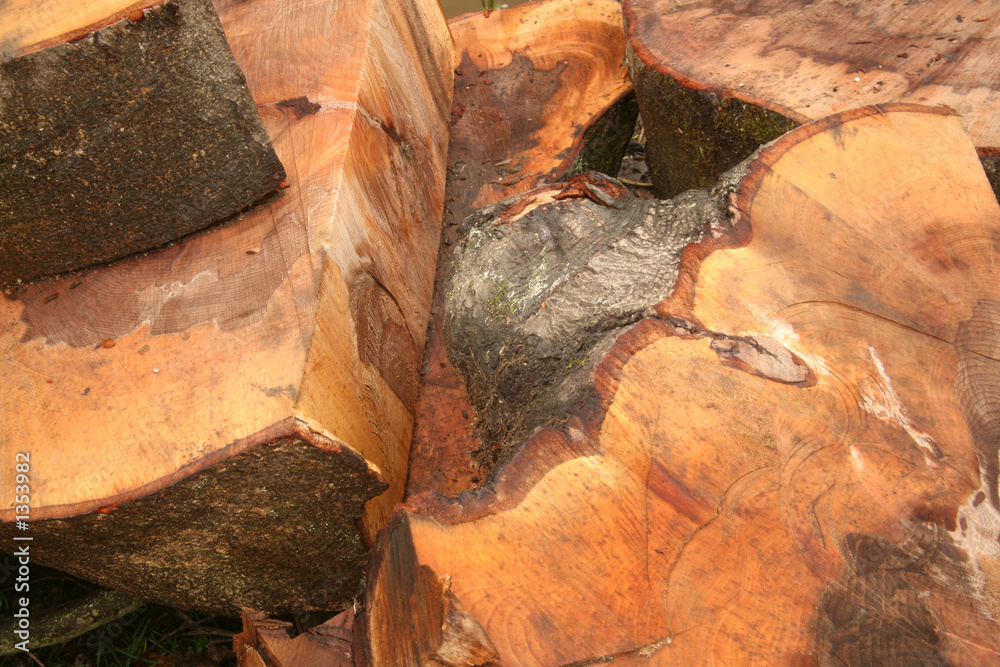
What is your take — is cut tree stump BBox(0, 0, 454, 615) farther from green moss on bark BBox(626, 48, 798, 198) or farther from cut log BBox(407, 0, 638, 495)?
green moss on bark BBox(626, 48, 798, 198)

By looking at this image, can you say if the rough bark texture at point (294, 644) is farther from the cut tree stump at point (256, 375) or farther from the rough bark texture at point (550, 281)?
the rough bark texture at point (550, 281)

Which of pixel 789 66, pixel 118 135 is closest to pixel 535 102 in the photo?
pixel 789 66

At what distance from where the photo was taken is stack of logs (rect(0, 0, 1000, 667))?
0.99 m

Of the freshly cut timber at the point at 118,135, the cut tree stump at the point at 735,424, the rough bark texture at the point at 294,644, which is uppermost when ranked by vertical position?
the freshly cut timber at the point at 118,135

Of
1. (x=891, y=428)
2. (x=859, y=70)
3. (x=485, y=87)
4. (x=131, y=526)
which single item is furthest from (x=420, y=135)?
(x=891, y=428)

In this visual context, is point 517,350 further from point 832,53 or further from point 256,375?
point 832,53

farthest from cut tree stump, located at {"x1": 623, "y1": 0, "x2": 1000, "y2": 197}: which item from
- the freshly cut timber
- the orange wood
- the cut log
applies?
the freshly cut timber

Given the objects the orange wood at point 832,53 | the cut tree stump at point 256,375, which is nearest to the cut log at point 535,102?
the orange wood at point 832,53

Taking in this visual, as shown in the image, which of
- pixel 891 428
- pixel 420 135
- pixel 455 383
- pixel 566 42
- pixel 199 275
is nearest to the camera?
pixel 891 428

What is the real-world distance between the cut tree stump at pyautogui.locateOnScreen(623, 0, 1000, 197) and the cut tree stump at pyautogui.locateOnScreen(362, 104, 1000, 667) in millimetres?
269

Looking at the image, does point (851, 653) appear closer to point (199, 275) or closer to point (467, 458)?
point (467, 458)

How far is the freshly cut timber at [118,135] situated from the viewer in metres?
1.27

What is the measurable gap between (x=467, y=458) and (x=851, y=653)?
1021 mm

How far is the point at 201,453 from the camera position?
49.9 inches
